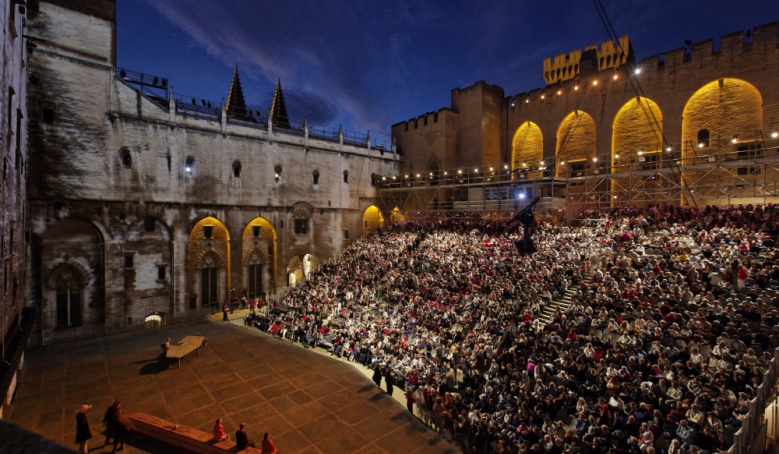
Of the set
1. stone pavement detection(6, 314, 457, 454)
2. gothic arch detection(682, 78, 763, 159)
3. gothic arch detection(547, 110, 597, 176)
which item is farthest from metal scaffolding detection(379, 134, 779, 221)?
stone pavement detection(6, 314, 457, 454)

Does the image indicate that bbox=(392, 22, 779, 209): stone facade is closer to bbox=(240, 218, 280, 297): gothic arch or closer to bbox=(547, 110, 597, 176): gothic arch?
bbox=(547, 110, 597, 176): gothic arch

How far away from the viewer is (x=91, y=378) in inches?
552

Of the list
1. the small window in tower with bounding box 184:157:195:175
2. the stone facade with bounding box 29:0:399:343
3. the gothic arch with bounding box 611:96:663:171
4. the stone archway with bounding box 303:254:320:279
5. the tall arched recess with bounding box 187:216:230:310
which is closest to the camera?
the stone facade with bounding box 29:0:399:343

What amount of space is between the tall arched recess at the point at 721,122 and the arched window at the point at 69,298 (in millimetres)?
32601

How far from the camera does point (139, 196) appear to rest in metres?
22.2

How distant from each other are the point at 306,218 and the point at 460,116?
50.9ft

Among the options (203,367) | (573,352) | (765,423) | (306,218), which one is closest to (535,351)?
(573,352)

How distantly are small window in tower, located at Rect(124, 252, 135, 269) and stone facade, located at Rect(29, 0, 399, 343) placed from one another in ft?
0.19

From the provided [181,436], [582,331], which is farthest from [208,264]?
[582,331]

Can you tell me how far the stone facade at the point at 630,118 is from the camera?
20.1 meters

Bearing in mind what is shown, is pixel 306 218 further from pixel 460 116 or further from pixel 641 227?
pixel 641 227

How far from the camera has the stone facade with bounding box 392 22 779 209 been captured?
65.9ft

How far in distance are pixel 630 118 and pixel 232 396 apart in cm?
2701

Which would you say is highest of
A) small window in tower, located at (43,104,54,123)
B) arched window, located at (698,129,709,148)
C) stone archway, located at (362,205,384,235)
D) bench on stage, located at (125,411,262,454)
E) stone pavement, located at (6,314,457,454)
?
small window in tower, located at (43,104,54,123)
